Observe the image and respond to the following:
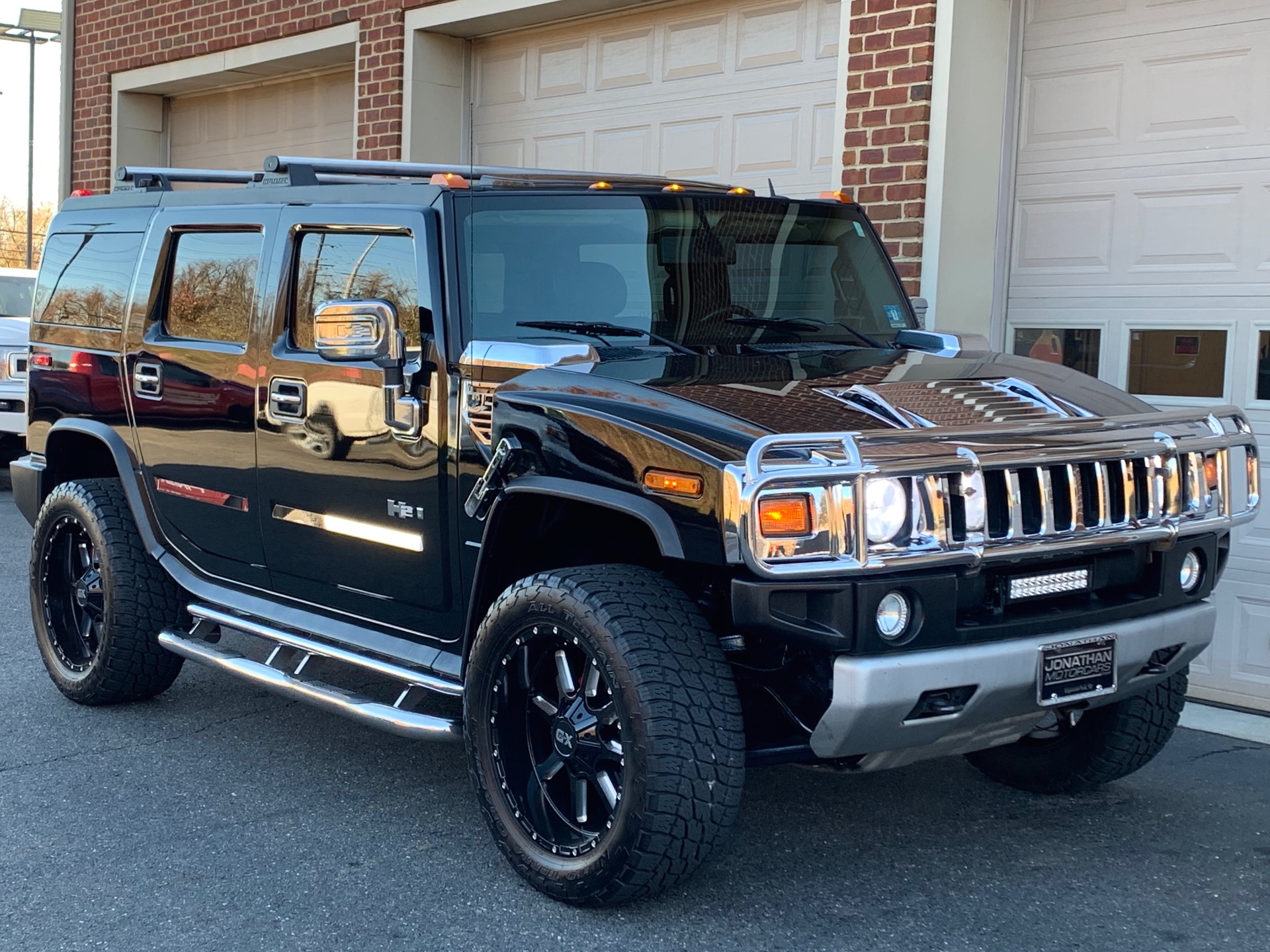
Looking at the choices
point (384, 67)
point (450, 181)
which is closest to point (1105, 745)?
point (450, 181)

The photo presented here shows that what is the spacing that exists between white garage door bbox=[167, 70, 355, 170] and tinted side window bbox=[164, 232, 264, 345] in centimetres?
562

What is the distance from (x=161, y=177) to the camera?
6.05 m

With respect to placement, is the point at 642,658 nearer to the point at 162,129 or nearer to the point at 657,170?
the point at 657,170

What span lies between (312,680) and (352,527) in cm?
60

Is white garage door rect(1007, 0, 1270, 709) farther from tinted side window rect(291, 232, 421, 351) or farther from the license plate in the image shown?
tinted side window rect(291, 232, 421, 351)

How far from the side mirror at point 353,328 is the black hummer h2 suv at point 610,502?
0.01 meters

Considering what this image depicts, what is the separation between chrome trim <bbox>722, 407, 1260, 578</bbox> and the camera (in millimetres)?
3363

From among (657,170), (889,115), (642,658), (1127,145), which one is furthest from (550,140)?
(642,658)

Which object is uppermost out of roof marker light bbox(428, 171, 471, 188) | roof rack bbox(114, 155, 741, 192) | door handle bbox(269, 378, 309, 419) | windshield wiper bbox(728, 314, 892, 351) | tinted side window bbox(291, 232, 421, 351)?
roof rack bbox(114, 155, 741, 192)

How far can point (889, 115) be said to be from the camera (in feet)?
23.9

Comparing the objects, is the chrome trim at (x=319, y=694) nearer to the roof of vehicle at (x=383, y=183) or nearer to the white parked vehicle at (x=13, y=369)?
the roof of vehicle at (x=383, y=183)

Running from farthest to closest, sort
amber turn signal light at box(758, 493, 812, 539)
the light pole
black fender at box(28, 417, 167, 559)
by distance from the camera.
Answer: the light pole, black fender at box(28, 417, 167, 559), amber turn signal light at box(758, 493, 812, 539)

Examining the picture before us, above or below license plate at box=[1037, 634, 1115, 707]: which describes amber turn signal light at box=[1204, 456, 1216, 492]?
above

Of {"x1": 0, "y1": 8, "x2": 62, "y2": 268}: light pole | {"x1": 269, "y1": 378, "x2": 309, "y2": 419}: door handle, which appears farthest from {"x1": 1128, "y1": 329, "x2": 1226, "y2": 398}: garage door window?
{"x1": 0, "y1": 8, "x2": 62, "y2": 268}: light pole
